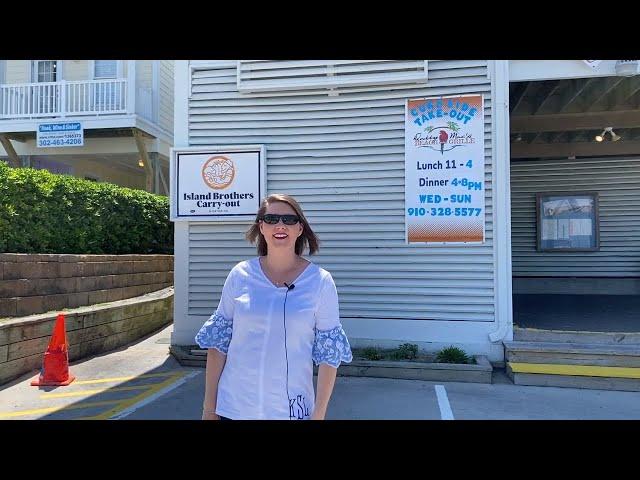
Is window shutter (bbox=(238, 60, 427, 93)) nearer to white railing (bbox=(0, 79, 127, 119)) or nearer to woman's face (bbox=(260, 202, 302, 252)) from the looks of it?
woman's face (bbox=(260, 202, 302, 252))

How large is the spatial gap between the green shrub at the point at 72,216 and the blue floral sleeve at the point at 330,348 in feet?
17.2

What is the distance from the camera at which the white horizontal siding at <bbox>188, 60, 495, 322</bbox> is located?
661cm

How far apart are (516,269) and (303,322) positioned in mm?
9541

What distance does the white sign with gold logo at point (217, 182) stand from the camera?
7004 millimetres

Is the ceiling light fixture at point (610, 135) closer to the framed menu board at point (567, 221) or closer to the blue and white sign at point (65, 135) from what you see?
the framed menu board at point (567, 221)

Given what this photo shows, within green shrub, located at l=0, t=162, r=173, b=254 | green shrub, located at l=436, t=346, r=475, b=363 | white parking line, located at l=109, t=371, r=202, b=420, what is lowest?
white parking line, located at l=109, t=371, r=202, b=420

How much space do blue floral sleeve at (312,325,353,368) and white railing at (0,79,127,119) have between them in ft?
39.7

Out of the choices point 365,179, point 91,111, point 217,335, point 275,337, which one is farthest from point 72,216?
point 91,111

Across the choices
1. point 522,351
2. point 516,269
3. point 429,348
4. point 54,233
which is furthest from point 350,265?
point 516,269

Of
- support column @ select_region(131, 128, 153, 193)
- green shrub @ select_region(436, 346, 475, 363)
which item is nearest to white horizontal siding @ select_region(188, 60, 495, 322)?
green shrub @ select_region(436, 346, 475, 363)

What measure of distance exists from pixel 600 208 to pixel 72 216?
9963 millimetres

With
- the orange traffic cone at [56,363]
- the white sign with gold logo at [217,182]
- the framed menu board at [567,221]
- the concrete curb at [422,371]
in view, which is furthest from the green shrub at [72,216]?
the framed menu board at [567,221]

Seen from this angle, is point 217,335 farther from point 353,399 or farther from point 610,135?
point 610,135

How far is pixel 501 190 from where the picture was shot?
6473mm
